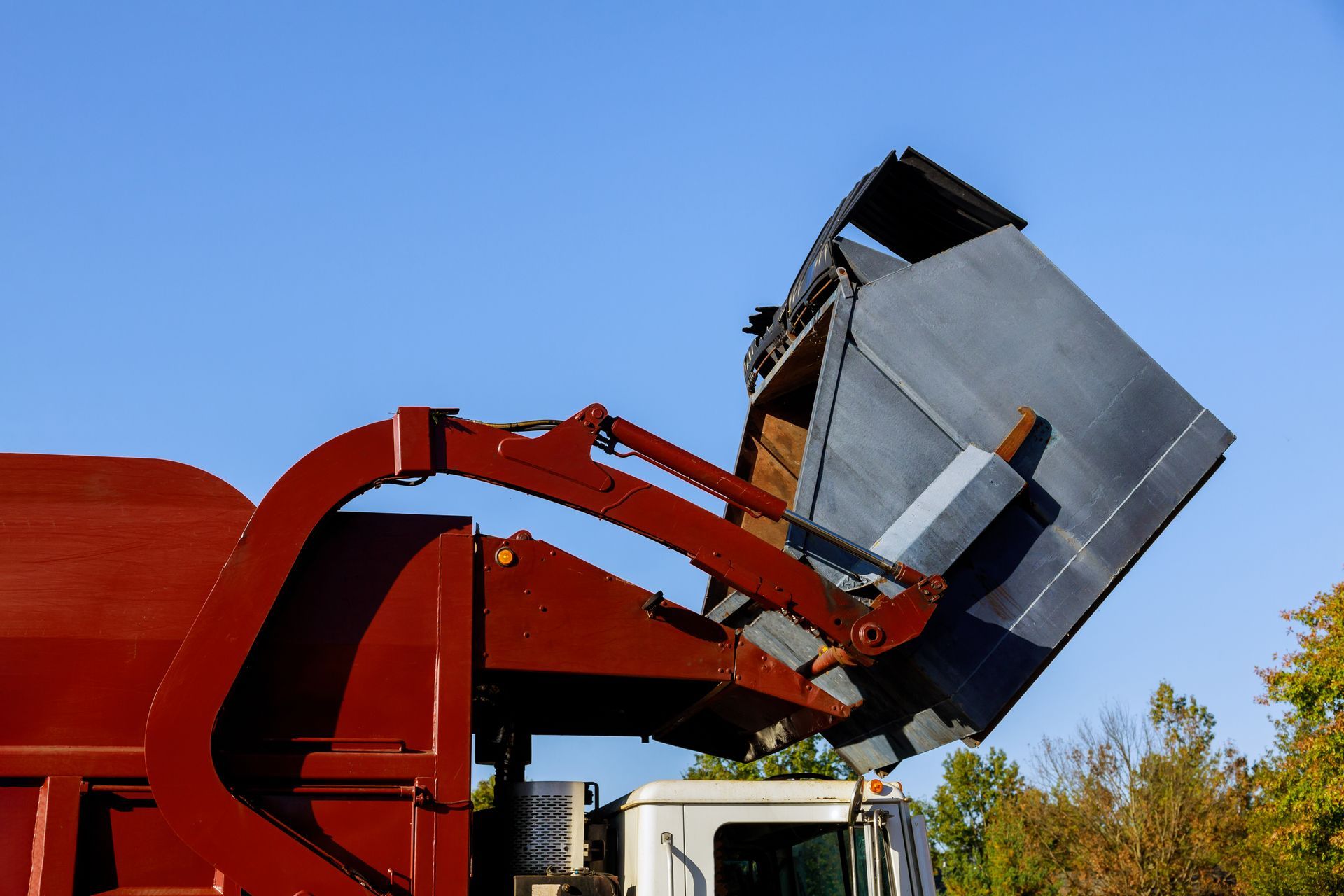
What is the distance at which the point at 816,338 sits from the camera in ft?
20.3

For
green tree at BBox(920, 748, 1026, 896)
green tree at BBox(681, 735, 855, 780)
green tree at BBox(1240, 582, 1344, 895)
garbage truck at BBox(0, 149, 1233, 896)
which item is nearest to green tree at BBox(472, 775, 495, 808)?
garbage truck at BBox(0, 149, 1233, 896)

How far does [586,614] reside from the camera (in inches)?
206

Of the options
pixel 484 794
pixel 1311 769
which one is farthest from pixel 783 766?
pixel 484 794

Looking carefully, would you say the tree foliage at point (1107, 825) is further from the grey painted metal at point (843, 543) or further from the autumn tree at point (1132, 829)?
the grey painted metal at point (843, 543)

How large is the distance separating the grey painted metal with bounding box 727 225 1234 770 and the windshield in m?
0.72

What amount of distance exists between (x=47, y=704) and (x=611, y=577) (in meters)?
2.25

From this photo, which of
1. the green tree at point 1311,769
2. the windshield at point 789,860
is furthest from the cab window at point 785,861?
the green tree at point 1311,769

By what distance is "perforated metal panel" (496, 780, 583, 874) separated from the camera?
5.26 metres

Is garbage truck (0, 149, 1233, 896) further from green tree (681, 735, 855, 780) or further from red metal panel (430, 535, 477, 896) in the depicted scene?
green tree (681, 735, 855, 780)

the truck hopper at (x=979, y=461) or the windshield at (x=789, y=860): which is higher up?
the truck hopper at (x=979, y=461)

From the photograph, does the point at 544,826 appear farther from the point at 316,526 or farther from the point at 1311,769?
the point at 1311,769

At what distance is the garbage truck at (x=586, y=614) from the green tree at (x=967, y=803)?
94.1 feet

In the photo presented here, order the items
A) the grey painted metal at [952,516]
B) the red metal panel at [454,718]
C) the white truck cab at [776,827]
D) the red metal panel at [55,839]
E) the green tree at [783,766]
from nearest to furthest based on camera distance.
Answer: the red metal panel at [55,839] → the red metal panel at [454,718] → the white truck cab at [776,827] → the grey painted metal at [952,516] → the green tree at [783,766]

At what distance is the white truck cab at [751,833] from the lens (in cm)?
492
